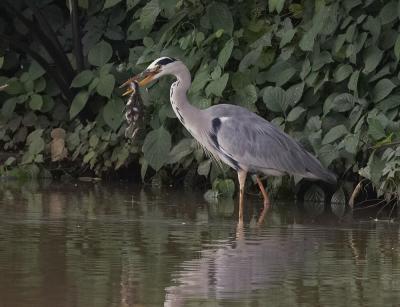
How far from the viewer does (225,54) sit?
11008 mm

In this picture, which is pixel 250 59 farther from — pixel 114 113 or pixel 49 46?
pixel 49 46

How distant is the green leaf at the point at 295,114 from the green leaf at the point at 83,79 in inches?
91.6

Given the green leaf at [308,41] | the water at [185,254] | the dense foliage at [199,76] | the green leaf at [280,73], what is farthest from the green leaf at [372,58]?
the water at [185,254]

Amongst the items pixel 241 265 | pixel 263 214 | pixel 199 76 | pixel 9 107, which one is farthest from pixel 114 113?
pixel 241 265

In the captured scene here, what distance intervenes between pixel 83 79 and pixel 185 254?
4.94m

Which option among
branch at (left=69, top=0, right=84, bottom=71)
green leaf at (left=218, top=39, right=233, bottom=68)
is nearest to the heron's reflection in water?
green leaf at (left=218, top=39, right=233, bottom=68)

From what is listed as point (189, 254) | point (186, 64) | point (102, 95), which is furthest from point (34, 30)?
point (189, 254)

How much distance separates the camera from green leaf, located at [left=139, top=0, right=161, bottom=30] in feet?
37.1

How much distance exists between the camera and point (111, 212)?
31.7 ft

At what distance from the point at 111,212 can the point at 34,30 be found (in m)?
3.09

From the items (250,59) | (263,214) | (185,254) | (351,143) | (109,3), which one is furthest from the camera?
(109,3)

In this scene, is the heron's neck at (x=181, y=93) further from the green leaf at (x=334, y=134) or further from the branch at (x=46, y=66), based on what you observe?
the branch at (x=46, y=66)

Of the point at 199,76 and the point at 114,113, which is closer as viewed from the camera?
the point at 199,76

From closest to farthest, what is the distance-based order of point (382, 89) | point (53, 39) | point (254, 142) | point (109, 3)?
point (254, 142), point (382, 89), point (109, 3), point (53, 39)
